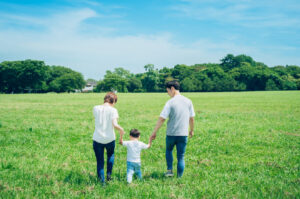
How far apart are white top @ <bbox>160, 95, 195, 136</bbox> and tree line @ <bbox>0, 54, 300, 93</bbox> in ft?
285

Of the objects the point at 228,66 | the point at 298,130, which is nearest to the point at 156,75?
the point at 228,66

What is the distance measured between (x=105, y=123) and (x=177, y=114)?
1802 mm

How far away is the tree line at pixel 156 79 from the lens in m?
108

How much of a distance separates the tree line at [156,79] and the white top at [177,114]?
285 ft

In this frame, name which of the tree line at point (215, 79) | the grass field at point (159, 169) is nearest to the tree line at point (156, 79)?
the tree line at point (215, 79)

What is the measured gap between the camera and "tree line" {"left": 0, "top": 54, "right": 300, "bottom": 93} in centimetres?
10819

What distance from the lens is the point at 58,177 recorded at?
6.07 metres

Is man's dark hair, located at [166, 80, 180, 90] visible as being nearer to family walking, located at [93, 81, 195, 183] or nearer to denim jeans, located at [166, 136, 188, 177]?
family walking, located at [93, 81, 195, 183]

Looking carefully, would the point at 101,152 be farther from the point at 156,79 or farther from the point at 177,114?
the point at 156,79

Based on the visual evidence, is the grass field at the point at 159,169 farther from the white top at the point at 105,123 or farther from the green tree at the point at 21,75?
the green tree at the point at 21,75

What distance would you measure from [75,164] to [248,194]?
17.1 feet

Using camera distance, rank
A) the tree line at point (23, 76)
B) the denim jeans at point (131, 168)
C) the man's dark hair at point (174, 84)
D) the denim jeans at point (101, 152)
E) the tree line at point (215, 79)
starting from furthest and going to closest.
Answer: the tree line at point (215, 79) < the tree line at point (23, 76) < the man's dark hair at point (174, 84) < the denim jeans at point (131, 168) < the denim jeans at point (101, 152)

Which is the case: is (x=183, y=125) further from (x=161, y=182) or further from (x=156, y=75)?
(x=156, y=75)

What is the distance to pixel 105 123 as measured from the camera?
527 centimetres
